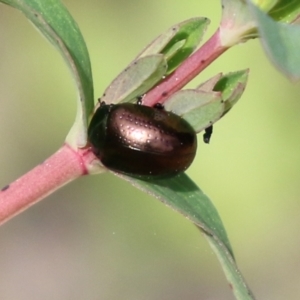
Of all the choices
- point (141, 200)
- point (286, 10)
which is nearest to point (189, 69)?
point (286, 10)

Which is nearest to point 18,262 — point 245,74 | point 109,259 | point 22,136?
point 109,259

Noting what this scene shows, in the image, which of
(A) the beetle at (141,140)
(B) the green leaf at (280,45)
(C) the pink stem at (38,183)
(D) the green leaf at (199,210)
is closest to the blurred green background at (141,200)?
(A) the beetle at (141,140)

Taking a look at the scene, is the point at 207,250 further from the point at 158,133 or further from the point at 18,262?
the point at 158,133

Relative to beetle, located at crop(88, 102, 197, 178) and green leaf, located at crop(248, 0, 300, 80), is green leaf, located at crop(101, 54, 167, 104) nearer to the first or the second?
beetle, located at crop(88, 102, 197, 178)

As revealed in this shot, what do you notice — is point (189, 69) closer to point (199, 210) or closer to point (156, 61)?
point (156, 61)

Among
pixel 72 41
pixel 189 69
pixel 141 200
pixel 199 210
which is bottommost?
pixel 141 200

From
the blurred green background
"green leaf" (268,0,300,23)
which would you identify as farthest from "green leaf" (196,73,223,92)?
the blurred green background
